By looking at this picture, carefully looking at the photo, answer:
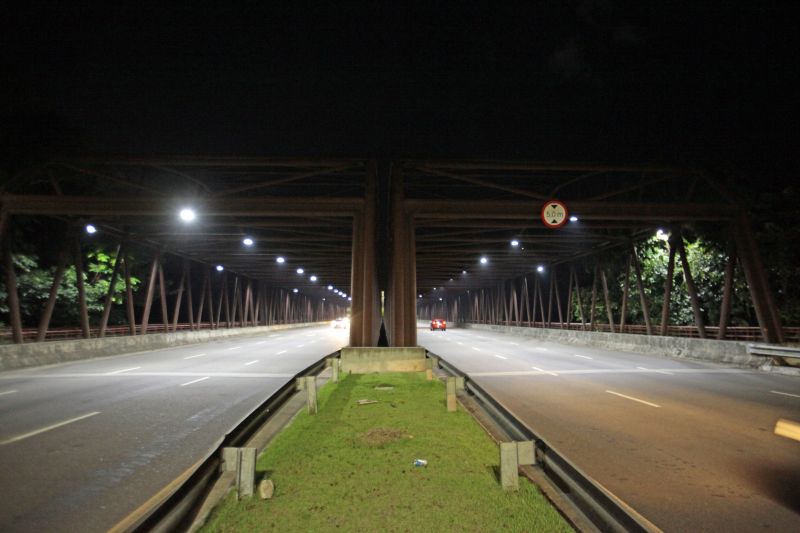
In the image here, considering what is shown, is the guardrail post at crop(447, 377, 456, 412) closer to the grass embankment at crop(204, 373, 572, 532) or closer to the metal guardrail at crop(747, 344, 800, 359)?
the grass embankment at crop(204, 373, 572, 532)

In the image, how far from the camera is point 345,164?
18078 millimetres

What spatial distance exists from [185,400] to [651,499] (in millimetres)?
9300

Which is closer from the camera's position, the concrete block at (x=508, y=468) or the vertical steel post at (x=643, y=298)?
the concrete block at (x=508, y=468)

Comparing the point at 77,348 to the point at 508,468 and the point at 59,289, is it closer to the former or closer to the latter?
the point at 59,289

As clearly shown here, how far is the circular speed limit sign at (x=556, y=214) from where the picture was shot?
1744cm

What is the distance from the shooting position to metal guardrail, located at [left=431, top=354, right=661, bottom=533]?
297 centimetres

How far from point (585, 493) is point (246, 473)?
3.16 metres

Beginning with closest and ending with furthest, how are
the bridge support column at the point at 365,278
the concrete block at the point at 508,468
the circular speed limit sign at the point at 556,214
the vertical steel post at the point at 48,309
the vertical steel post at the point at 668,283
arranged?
the concrete block at the point at 508,468 → the bridge support column at the point at 365,278 → the circular speed limit sign at the point at 556,214 → the vertical steel post at the point at 48,309 → the vertical steel post at the point at 668,283

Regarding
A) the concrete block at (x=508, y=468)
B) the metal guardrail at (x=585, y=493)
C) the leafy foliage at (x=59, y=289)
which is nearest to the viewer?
the metal guardrail at (x=585, y=493)

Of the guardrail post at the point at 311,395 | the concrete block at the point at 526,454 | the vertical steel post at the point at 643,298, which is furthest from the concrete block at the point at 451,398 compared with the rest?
the vertical steel post at the point at 643,298

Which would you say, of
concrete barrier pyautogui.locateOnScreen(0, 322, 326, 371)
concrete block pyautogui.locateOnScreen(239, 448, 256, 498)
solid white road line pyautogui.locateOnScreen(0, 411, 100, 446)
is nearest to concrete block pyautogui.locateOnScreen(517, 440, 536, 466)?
concrete block pyautogui.locateOnScreen(239, 448, 256, 498)

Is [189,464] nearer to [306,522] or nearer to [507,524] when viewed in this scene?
[306,522]

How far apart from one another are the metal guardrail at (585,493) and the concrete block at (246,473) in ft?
9.54

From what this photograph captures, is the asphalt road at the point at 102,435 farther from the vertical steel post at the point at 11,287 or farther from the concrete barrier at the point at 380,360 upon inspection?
the vertical steel post at the point at 11,287
